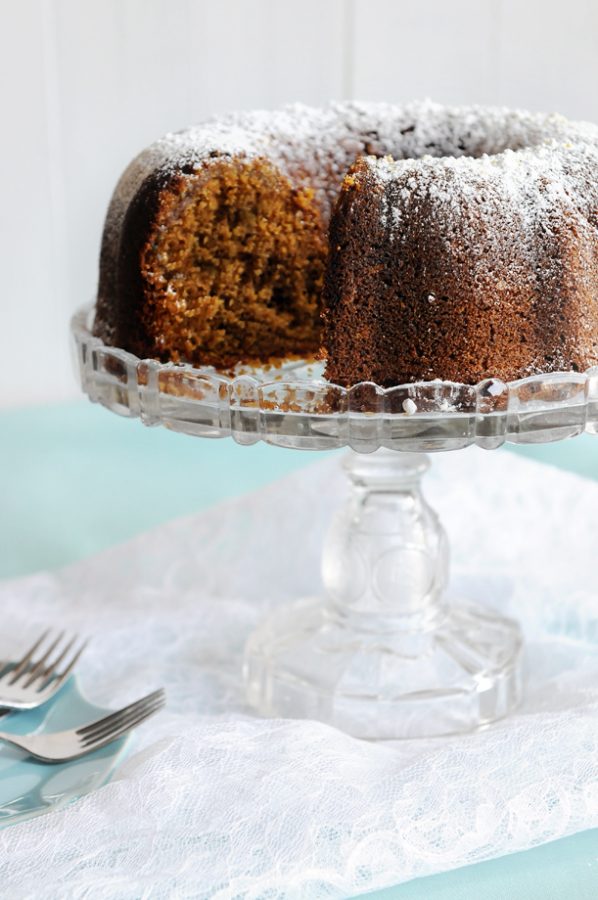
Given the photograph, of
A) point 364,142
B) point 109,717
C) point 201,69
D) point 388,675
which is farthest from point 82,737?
point 201,69

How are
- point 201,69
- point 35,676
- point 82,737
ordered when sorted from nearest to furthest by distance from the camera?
point 82,737 → point 35,676 → point 201,69

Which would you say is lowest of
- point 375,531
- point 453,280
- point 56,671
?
point 56,671

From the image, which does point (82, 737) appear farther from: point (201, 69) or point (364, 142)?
point (201, 69)

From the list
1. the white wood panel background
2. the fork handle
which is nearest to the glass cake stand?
the fork handle

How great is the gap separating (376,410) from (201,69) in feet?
5.56

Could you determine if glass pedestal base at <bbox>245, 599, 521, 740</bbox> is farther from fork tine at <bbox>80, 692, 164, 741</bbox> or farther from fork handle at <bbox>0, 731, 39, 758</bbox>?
fork handle at <bbox>0, 731, 39, 758</bbox>

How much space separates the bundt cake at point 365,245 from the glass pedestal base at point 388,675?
35 centimetres

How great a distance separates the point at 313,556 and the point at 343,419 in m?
0.64

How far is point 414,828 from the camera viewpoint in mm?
1027

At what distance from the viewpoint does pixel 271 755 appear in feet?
3.74

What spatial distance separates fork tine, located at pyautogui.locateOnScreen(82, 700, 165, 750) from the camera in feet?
4.02

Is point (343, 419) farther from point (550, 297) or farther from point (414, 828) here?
point (414, 828)

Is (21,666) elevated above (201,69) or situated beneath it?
situated beneath

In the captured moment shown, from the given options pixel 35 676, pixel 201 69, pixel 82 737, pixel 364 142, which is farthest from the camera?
pixel 201 69
